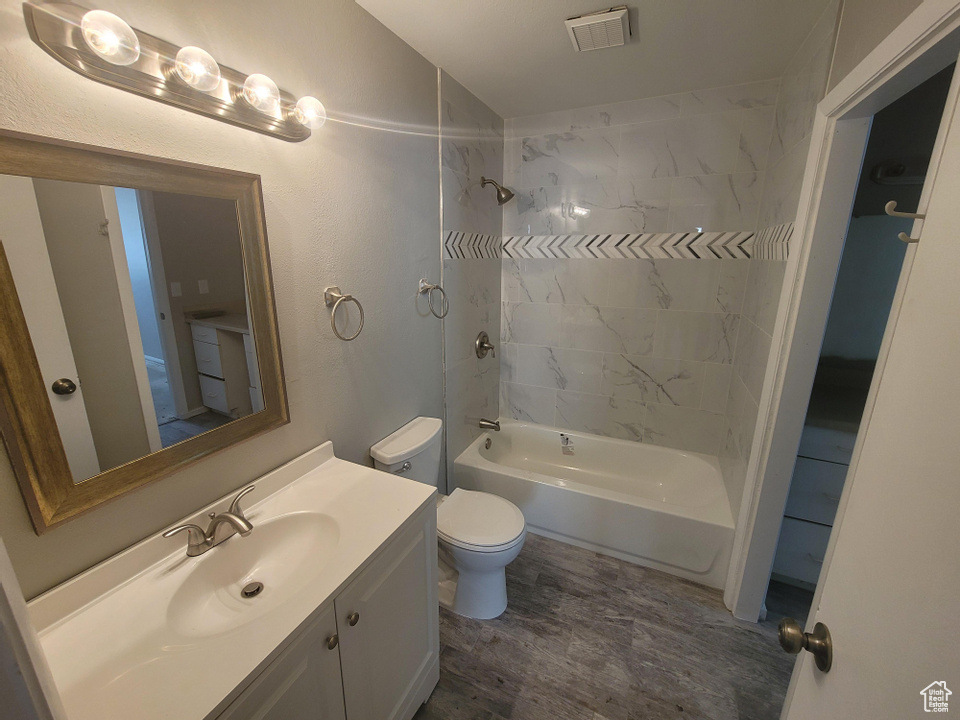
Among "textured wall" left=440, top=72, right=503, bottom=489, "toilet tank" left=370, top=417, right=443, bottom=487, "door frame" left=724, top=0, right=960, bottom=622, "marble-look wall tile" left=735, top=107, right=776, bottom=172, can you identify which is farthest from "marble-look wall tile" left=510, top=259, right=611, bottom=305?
"toilet tank" left=370, top=417, right=443, bottom=487

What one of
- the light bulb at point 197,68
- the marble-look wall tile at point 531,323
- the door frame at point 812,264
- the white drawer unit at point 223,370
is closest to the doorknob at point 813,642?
the door frame at point 812,264

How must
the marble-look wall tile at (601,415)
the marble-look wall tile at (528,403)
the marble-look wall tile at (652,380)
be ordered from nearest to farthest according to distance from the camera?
1. the marble-look wall tile at (652,380)
2. the marble-look wall tile at (601,415)
3. the marble-look wall tile at (528,403)

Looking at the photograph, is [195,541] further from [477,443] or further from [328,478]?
[477,443]

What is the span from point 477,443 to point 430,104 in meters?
1.92

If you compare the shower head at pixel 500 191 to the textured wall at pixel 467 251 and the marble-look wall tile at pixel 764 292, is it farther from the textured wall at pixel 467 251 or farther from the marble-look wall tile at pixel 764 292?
the marble-look wall tile at pixel 764 292

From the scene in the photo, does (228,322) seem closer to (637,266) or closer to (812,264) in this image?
(812,264)

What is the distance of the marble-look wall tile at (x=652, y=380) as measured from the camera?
2498mm

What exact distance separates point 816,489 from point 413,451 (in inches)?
69.6

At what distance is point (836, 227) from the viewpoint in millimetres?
1377

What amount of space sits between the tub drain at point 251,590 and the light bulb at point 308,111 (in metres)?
1.36

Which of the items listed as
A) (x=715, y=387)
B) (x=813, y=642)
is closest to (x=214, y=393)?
(x=813, y=642)

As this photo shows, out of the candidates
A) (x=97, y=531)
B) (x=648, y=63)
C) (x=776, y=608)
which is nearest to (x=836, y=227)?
(x=648, y=63)

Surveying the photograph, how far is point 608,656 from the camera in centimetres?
168

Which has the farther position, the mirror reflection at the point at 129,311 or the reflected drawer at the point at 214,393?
the reflected drawer at the point at 214,393
